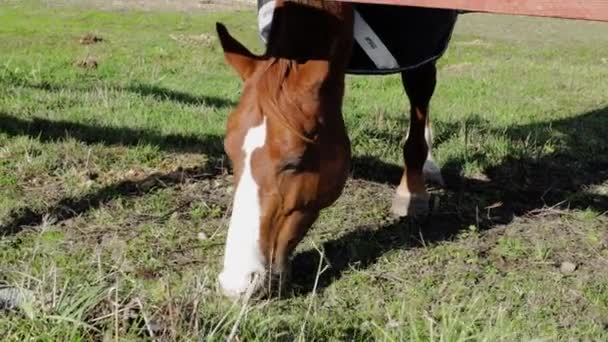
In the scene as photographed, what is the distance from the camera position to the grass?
2.31 metres

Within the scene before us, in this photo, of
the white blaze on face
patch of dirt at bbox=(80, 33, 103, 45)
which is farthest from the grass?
patch of dirt at bbox=(80, 33, 103, 45)

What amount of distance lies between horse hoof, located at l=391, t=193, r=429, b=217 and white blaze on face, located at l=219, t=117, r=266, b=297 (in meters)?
1.47

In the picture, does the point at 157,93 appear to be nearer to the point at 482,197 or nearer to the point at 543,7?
the point at 482,197

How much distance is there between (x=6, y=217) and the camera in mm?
3721

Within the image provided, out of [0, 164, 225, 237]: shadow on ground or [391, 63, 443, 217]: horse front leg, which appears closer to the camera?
[0, 164, 225, 237]: shadow on ground

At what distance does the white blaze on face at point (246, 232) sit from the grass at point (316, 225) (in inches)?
4.9

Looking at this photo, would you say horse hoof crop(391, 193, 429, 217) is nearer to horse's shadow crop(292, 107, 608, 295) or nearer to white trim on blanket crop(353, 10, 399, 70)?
→ horse's shadow crop(292, 107, 608, 295)

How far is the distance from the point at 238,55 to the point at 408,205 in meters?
1.46

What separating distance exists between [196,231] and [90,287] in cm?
161

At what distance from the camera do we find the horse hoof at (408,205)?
4.12m

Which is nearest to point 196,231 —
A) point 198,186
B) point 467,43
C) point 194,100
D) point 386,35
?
point 198,186

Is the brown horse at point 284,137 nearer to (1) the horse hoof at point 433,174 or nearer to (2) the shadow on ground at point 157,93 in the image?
(1) the horse hoof at point 433,174

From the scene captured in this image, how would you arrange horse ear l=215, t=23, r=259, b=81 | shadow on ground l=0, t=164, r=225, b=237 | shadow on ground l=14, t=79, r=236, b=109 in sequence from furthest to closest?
shadow on ground l=14, t=79, r=236, b=109
shadow on ground l=0, t=164, r=225, b=237
horse ear l=215, t=23, r=259, b=81

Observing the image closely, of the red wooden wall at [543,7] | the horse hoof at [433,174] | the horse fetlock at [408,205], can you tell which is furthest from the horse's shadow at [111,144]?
the red wooden wall at [543,7]
